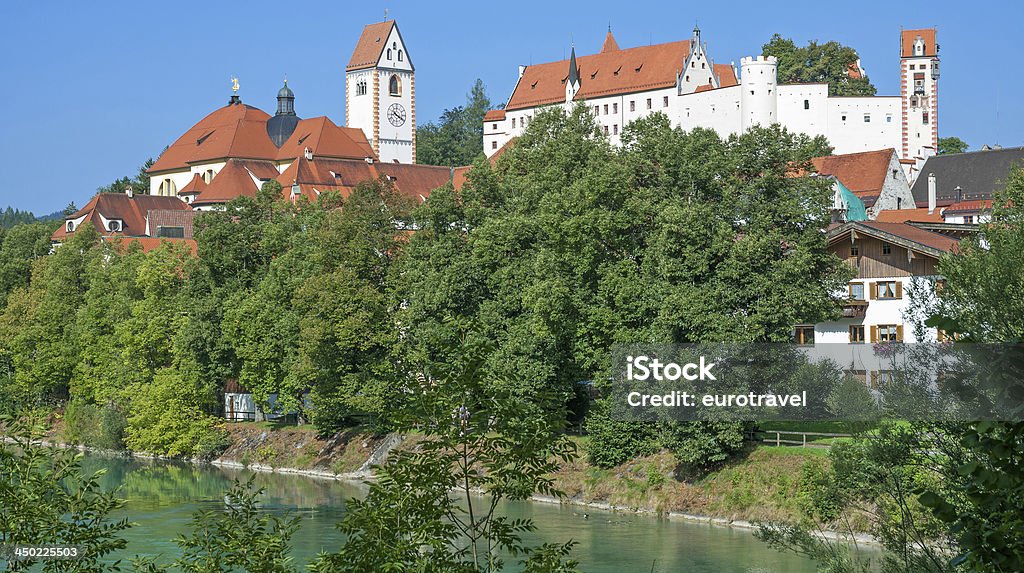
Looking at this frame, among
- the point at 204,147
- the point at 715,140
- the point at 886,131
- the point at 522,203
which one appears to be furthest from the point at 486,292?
the point at 204,147

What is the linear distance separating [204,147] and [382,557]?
127571 millimetres

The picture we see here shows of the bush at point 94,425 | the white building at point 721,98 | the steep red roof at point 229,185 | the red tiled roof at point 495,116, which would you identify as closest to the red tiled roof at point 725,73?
the white building at point 721,98

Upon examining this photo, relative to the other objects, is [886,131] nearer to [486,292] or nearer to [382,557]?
[486,292]

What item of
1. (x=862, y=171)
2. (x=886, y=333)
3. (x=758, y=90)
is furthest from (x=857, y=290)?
(x=758, y=90)

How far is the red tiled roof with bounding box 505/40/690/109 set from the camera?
11338 centimetres

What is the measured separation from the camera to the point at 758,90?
3984 inches

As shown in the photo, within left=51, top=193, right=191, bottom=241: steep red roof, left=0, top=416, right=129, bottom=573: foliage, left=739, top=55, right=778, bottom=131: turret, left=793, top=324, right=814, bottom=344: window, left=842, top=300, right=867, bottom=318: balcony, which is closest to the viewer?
left=0, top=416, right=129, bottom=573: foliage

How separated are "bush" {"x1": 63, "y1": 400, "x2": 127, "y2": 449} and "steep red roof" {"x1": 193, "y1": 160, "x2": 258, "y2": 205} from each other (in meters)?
54.0

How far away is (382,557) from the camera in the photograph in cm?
1452

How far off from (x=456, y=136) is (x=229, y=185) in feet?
177

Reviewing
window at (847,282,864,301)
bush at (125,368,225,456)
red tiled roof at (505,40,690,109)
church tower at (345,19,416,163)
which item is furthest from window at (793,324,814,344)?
church tower at (345,19,416,163)

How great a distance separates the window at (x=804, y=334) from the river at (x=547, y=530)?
925 cm

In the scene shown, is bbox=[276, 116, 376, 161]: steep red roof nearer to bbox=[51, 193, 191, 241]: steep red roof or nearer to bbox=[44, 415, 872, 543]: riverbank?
bbox=[51, 193, 191, 241]: steep red roof

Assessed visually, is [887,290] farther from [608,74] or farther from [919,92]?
[608,74]
